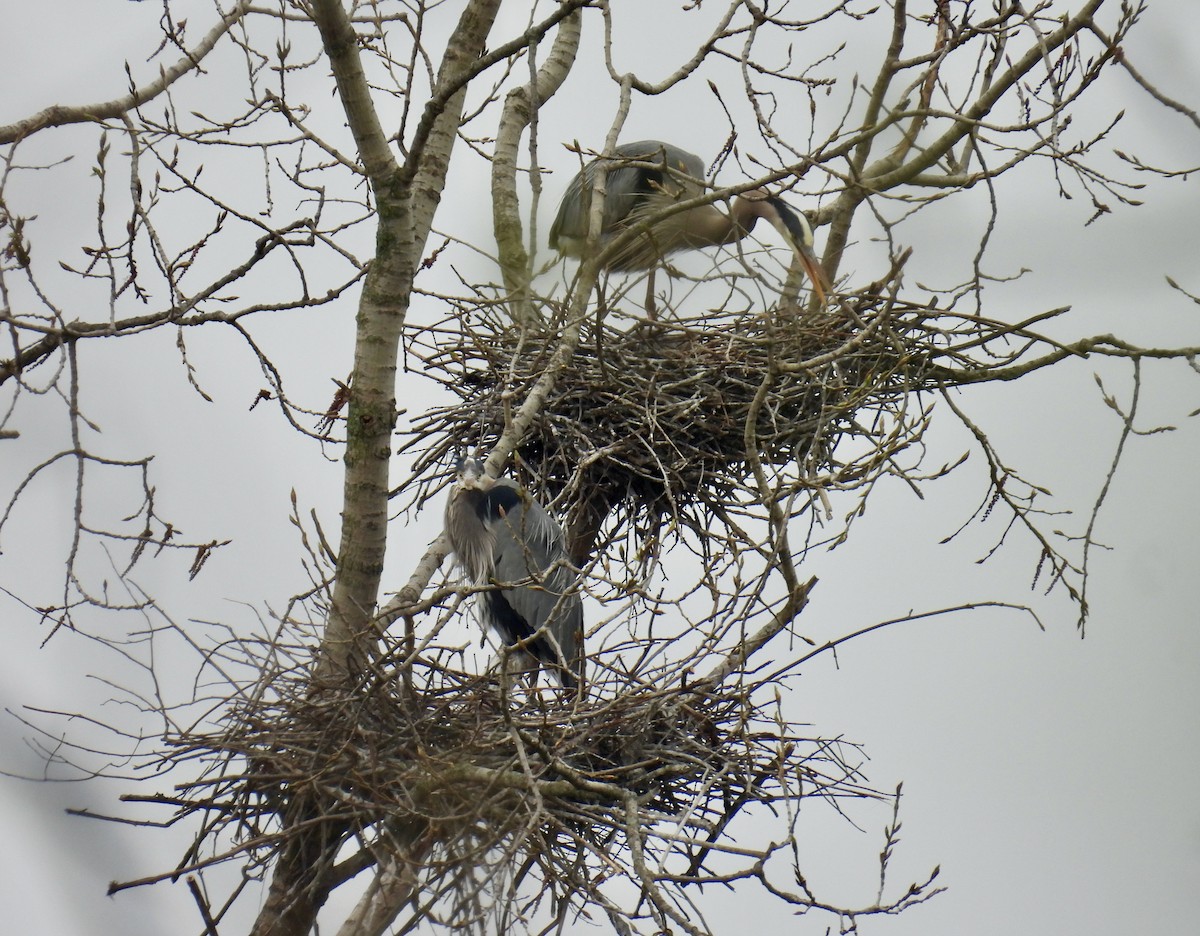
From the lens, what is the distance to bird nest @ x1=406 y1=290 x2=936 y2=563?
3.56 metres

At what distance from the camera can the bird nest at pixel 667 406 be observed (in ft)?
11.7

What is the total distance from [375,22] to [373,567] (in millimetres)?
1584

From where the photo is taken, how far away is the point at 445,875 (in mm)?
2131

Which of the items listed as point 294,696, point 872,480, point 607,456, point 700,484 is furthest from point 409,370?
point 872,480

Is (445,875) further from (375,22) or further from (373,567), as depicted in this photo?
(375,22)

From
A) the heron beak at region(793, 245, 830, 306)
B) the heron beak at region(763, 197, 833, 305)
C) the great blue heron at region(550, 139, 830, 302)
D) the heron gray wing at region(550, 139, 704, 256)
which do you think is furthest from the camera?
the heron gray wing at region(550, 139, 704, 256)

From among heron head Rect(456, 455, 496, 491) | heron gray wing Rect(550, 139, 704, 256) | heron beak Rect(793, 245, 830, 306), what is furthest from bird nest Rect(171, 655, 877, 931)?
heron gray wing Rect(550, 139, 704, 256)

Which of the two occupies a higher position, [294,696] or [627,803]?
[294,696]

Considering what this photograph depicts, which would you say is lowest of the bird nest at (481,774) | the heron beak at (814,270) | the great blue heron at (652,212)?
the bird nest at (481,774)

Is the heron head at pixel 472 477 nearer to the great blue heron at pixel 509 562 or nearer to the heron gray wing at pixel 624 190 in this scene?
the great blue heron at pixel 509 562

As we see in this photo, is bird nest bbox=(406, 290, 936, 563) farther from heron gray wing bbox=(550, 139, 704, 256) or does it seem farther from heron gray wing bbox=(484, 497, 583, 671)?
heron gray wing bbox=(550, 139, 704, 256)

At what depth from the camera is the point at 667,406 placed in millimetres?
3588

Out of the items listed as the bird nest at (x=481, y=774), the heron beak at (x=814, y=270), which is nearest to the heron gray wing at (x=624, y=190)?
the heron beak at (x=814, y=270)

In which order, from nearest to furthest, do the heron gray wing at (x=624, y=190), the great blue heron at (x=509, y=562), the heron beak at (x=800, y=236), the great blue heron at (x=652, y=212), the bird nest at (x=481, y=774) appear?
the bird nest at (x=481, y=774)
the great blue heron at (x=509, y=562)
the heron beak at (x=800, y=236)
the great blue heron at (x=652, y=212)
the heron gray wing at (x=624, y=190)
